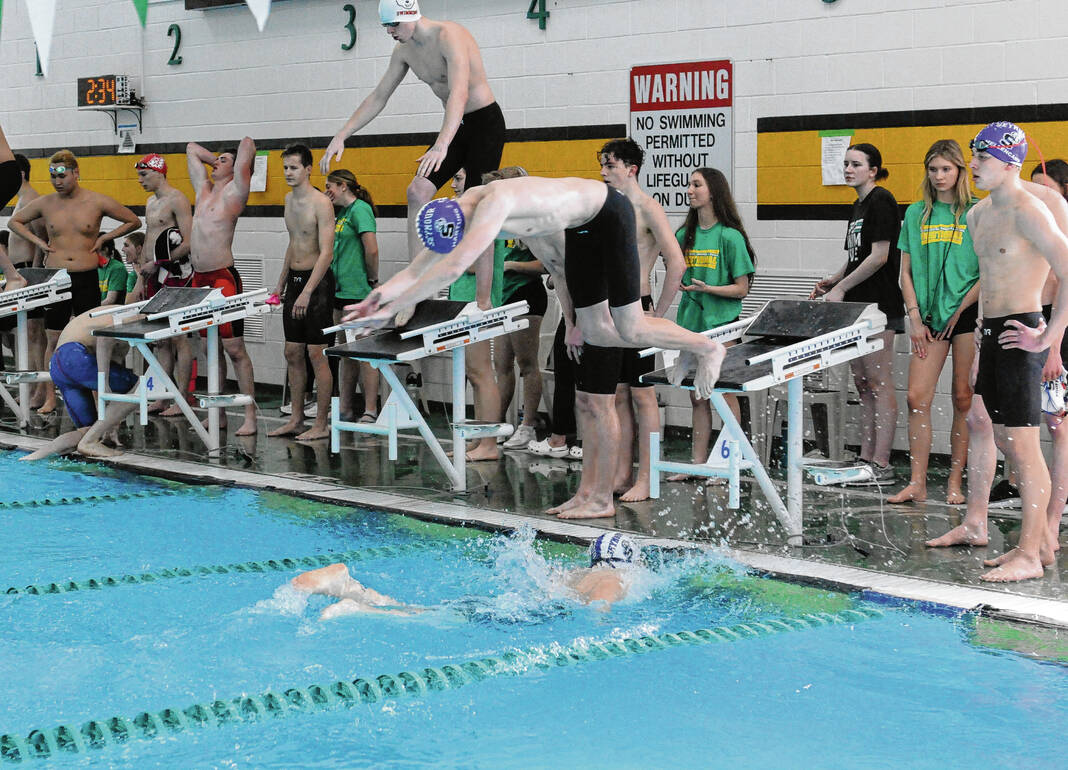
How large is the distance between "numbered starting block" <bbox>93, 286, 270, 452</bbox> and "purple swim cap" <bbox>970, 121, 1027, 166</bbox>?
15.1 feet

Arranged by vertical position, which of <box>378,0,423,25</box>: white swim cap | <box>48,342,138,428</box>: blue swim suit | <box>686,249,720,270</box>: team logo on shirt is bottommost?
<box>48,342,138,428</box>: blue swim suit

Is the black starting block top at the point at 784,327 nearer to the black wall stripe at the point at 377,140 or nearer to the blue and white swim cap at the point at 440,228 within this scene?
the blue and white swim cap at the point at 440,228

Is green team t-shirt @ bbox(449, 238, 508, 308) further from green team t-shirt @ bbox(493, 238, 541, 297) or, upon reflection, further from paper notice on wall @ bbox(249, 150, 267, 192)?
paper notice on wall @ bbox(249, 150, 267, 192)

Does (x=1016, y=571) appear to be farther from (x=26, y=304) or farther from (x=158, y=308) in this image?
(x=26, y=304)

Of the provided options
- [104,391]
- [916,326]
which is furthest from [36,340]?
[916,326]

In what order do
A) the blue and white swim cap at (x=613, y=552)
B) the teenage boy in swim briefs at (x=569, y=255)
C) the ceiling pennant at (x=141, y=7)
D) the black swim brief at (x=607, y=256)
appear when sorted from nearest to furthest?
1. the teenage boy in swim briefs at (x=569, y=255)
2. the blue and white swim cap at (x=613, y=552)
3. the black swim brief at (x=607, y=256)
4. the ceiling pennant at (x=141, y=7)

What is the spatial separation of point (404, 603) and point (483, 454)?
3.08 meters

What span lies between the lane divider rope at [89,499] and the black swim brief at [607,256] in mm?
3029

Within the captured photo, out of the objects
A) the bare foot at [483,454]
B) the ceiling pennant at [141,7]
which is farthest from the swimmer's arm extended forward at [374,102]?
the ceiling pennant at [141,7]

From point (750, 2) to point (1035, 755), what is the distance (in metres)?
5.67

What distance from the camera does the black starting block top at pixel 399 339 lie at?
6867 mm

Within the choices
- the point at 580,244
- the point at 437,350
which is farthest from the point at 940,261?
the point at 437,350

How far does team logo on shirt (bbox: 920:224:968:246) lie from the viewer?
6348mm

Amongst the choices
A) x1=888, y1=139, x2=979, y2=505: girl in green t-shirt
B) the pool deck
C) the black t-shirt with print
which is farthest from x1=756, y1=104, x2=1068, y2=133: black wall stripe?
the pool deck
